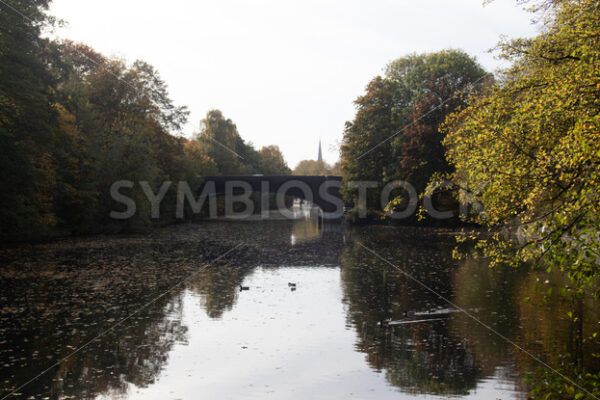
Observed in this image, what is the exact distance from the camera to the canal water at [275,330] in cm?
1020

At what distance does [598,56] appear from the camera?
1024 centimetres

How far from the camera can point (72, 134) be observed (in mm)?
38906

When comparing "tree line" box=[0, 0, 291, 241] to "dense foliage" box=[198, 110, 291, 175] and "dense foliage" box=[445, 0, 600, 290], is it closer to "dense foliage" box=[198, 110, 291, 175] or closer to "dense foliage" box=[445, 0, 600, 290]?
"dense foliage" box=[198, 110, 291, 175]

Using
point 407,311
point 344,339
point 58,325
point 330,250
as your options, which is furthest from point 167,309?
point 330,250

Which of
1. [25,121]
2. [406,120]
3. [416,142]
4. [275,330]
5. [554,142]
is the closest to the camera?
[554,142]

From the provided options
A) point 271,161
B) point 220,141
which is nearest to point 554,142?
point 220,141

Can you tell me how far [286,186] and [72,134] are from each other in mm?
40876

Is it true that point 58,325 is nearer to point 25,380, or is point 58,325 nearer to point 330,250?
point 25,380

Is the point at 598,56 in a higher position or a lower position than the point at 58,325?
higher

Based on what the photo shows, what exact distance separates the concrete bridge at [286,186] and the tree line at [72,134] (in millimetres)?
4475

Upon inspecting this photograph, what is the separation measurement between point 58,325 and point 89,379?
4559 millimetres

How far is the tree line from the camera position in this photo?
2989 centimetres

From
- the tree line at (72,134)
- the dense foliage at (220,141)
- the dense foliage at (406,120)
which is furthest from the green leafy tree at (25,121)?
the dense foliage at (220,141)

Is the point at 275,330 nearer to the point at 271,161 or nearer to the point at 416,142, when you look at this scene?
the point at 416,142
